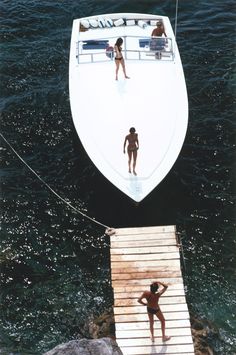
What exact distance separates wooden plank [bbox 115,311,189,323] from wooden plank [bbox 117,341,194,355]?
31.9 inches

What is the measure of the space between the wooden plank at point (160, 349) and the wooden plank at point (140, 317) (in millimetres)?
811

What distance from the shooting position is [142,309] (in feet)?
47.2

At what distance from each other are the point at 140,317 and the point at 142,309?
27cm

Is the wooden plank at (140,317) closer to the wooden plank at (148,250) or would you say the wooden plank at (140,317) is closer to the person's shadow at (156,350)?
the person's shadow at (156,350)

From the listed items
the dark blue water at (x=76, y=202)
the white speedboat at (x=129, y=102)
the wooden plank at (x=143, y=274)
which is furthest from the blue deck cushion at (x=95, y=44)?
the wooden plank at (x=143, y=274)

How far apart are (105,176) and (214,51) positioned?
36.6 feet

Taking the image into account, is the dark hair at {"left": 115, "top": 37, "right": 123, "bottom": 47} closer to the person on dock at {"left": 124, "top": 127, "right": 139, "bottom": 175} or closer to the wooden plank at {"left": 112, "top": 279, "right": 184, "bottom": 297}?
the person on dock at {"left": 124, "top": 127, "right": 139, "bottom": 175}

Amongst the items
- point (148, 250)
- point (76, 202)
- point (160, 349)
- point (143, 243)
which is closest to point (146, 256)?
point (148, 250)

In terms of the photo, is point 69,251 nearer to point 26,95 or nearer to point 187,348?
point 187,348

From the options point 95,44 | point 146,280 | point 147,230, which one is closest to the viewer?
point 146,280

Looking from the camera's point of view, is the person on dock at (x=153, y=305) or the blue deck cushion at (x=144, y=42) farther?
the blue deck cushion at (x=144, y=42)

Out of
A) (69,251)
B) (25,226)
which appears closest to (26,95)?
(25,226)

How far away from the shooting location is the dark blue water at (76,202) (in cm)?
1510

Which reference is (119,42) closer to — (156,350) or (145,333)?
(145,333)
